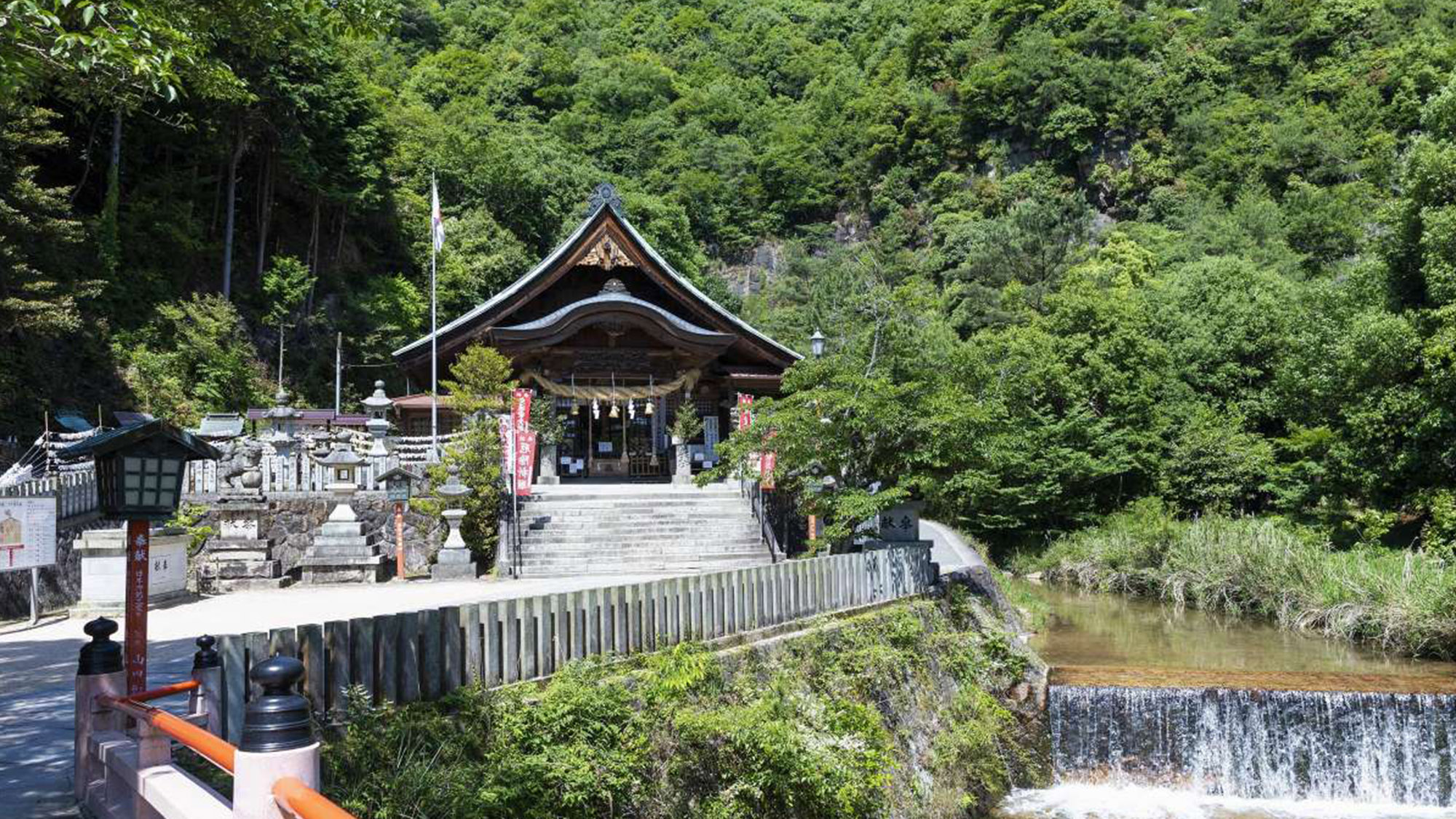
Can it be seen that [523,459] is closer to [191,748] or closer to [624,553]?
[624,553]

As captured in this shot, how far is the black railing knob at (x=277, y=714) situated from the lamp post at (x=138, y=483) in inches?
148

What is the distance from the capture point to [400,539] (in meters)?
17.4

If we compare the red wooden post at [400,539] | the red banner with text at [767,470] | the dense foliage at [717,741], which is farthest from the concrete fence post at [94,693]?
the red wooden post at [400,539]

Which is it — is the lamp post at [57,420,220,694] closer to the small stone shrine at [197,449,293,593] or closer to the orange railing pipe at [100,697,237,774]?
the orange railing pipe at [100,697,237,774]

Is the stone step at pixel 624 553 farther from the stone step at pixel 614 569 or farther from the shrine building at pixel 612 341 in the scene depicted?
the shrine building at pixel 612 341

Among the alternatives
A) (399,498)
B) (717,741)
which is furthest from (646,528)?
(717,741)

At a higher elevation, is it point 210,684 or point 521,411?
point 521,411

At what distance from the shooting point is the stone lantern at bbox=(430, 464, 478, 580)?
1705cm

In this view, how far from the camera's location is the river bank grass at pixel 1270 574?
15367mm

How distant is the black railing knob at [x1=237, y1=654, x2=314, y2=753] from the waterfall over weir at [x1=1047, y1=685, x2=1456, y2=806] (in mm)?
11594

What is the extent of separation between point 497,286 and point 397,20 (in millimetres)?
32835

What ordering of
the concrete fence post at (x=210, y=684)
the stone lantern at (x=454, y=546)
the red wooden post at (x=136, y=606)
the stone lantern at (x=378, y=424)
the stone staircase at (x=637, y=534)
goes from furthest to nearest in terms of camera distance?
the stone lantern at (x=378, y=424) < the stone staircase at (x=637, y=534) < the stone lantern at (x=454, y=546) < the red wooden post at (x=136, y=606) < the concrete fence post at (x=210, y=684)

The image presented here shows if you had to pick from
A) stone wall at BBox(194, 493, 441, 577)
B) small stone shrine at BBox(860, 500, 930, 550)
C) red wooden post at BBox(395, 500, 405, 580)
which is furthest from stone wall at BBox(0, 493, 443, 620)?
small stone shrine at BBox(860, 500, 930, 550)

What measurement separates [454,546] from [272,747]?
14.8 meters
